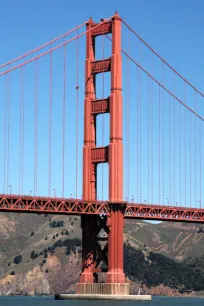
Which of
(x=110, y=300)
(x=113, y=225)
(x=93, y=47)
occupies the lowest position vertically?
(x=110, y=300)

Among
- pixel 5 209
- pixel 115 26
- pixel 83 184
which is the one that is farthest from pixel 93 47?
pixel 5 209

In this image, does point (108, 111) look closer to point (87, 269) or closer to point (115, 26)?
point (115, 26)

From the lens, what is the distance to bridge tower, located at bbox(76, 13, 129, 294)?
121 meters

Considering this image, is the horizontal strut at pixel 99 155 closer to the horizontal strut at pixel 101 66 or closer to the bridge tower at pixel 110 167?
the bridge tower at pixel 110 167

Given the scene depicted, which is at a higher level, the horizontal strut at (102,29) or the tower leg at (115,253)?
the horizontal strut at (102,29)

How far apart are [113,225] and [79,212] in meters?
4.53

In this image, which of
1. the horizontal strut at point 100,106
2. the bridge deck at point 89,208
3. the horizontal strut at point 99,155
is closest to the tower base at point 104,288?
the bridge deck at point 89,208

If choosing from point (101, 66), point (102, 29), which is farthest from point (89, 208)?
point (102, 29)

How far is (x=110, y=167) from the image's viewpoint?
12138 cm

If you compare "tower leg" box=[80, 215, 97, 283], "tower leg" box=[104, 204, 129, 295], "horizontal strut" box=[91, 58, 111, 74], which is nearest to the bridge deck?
"tower leg" box=[104, 204, 129, 295]

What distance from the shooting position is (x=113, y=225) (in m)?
122

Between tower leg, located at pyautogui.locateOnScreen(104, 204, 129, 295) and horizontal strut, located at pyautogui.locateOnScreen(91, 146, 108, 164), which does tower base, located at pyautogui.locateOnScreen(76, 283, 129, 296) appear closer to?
tower leg, located at pyautogui.locateOnScreen(104, 204, 129, 295)

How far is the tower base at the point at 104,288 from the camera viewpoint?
12131 cm

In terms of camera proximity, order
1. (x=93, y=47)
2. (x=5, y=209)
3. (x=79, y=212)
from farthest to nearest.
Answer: (x=93, y=47), (x=79, y=212), (x=5, y=209)
